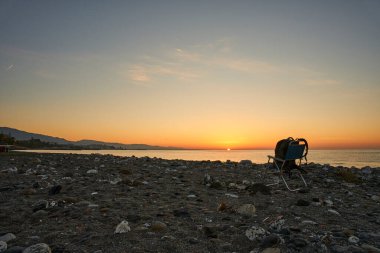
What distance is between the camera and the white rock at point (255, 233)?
15.5 feet

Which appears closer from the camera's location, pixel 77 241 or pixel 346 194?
pixel 77 241

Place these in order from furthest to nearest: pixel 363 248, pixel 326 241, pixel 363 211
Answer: pixel 363 211, pixel 326 241, pixel 363 248

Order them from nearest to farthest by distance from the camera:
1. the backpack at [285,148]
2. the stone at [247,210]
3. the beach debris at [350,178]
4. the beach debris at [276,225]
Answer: the beach debris at [276,225] → the stone at [247,210] → the backpack at [285,148] → the beach debris at [350,178]

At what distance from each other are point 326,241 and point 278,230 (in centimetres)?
78

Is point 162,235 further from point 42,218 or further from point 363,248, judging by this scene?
point 363,248

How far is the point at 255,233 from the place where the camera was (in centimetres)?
477

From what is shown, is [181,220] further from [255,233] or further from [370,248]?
[370,248]

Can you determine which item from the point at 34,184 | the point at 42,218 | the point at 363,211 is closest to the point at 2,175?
the point at 34,184

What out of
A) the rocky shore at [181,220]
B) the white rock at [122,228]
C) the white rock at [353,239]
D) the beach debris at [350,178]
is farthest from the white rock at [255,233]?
the beach debris at [350,178]

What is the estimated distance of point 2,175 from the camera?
12.0 meters

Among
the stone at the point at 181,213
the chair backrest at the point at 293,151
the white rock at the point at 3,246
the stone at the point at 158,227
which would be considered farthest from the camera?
the chair backrest at the point at 293,151

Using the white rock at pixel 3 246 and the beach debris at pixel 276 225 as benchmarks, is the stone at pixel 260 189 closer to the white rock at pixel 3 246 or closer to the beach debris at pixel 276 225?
the beach debris at pixel 276 225

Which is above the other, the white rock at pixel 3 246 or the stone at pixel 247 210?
the stone at pixel 247 210

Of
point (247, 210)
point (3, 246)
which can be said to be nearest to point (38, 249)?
point (3, 246)
